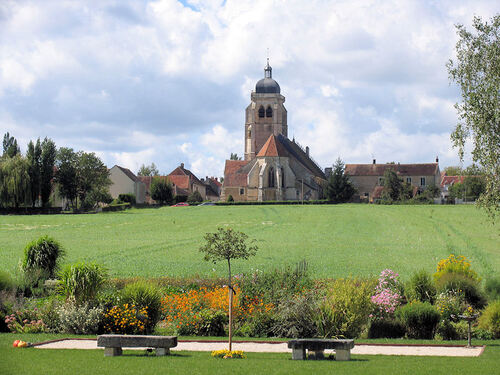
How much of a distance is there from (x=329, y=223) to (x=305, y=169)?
59689mm

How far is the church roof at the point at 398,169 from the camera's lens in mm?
124625

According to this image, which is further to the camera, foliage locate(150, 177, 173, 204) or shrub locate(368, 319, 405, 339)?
foliage locate(150, 177, 173, 204)

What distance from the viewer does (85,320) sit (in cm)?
1498

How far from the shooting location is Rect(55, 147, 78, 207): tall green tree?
8756cm

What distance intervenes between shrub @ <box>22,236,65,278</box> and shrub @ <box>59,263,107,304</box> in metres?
5.29

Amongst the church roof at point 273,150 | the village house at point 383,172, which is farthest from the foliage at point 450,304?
the village house at point 383,172

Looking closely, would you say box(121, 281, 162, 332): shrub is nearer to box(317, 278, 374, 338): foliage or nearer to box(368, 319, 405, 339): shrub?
box(317, 278, 374, 338): foliage

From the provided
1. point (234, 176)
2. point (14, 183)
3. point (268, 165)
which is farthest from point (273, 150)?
point (14, 183)

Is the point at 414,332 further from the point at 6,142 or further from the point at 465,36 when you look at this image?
the point at 6,142

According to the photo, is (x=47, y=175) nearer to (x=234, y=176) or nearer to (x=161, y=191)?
(x=161, y=191)

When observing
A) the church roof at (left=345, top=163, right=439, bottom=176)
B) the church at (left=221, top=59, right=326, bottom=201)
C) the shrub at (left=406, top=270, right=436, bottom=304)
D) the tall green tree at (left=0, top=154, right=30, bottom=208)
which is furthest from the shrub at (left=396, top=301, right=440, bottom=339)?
the church roof at (left=345, top=163, right=439, bottom=176)

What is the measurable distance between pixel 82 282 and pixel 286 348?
569 centimetres

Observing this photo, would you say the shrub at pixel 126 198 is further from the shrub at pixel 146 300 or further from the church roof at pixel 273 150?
the shrub at pixel 146 300

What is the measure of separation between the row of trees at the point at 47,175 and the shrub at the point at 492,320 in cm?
6394
